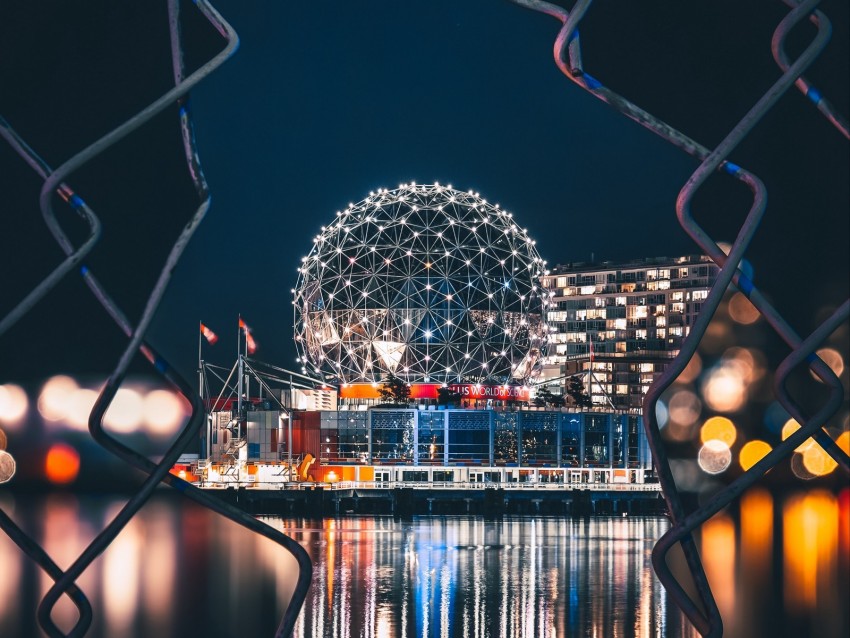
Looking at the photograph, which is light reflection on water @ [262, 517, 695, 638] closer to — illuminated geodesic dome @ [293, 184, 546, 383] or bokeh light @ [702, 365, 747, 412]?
illuminated geodesic dome @ [293, 184, 546, 383]

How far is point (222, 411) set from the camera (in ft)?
283

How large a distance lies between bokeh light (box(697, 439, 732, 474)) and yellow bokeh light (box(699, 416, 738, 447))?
42 cm

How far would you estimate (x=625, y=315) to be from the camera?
17125 centimetres

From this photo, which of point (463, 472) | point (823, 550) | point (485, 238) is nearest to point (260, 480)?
point (463, 472)

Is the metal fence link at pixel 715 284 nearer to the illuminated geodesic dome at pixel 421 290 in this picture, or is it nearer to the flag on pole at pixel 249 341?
the flag on pole at pixel 249 341

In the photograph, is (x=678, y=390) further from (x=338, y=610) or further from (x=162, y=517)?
(x=338, y=610)

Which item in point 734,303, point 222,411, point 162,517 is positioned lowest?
point 162,517

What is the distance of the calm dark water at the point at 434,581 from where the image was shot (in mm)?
25281

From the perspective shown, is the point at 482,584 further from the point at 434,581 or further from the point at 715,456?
the point at 715,456

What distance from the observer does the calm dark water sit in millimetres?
25281

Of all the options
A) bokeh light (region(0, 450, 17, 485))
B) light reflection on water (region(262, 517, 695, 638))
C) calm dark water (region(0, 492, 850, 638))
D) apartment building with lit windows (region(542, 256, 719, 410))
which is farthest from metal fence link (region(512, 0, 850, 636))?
apartment building with lit windows (region(542, 256, 719, 410))

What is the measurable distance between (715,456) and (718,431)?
316 cm

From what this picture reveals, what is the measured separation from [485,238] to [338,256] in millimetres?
8729

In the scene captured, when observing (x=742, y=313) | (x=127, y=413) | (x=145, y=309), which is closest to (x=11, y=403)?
(x=127, y=413)
